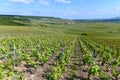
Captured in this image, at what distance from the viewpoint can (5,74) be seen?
38.1 ft

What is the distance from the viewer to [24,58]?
1600 centimetres

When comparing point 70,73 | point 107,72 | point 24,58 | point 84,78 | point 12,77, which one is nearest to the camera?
point 12,77

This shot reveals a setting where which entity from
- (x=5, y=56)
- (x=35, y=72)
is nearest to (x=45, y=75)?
(x=35, y=72)

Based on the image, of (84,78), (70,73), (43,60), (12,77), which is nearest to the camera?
(12,77)

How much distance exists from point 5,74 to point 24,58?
4422 millimetres

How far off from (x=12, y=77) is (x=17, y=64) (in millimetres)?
3375

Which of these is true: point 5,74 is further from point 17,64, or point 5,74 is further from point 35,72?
point 17,64

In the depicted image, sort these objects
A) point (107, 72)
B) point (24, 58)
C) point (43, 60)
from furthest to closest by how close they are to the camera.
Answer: point (24, 58) → point (43, 60) → point (107, 72)

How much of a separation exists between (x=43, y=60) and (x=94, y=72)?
15.0 feet

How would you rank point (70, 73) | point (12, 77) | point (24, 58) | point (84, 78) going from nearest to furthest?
point (12, 77)
point (84, 78)
point (70, 73)
point (24, 58)

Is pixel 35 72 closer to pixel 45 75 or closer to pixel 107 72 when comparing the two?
pixel 45 75

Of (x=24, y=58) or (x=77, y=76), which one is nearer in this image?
(x=77, y=76)

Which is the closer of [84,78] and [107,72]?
[84,78]

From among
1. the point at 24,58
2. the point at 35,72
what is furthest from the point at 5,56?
the point at 35,72
